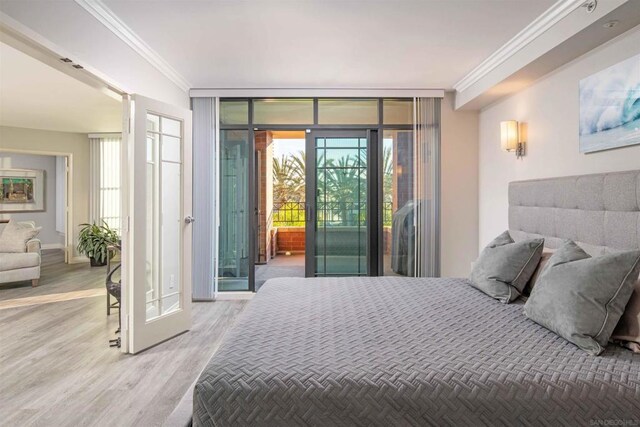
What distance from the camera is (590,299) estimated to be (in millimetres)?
1681

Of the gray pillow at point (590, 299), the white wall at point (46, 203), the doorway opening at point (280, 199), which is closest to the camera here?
the gray pillow at point (590, 299)

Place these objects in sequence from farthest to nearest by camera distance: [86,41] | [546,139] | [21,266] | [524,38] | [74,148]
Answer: [74,148] < [21,266] < [546,139] < [524,38] < [86,41]

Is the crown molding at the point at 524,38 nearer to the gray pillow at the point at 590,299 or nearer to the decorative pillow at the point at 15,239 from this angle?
the gray pillow at the point at 590,299

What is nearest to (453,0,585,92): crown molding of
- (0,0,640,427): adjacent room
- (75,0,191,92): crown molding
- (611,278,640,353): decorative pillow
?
(0,0,640,427): adjacent room

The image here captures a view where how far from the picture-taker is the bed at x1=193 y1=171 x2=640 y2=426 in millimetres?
1270

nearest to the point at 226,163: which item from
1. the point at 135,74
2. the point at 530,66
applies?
the point at 135,74

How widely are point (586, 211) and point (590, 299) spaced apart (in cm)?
105

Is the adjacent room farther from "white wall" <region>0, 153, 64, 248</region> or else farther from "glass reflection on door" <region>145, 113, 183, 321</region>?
"white wall" <region>0, 153, 64, 248</region>

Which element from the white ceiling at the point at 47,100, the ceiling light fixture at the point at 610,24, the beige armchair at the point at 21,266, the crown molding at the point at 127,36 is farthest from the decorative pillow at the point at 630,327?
the beige armchair at the point at 21,266

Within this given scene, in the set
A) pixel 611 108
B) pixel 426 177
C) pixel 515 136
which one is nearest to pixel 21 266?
pixel 426 177

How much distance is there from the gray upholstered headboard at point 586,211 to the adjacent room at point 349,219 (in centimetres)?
2

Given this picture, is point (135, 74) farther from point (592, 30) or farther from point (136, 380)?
point (592, 30)

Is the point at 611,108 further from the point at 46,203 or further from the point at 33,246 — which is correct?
the point at 46,203

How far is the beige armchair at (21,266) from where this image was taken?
5.32 metres
